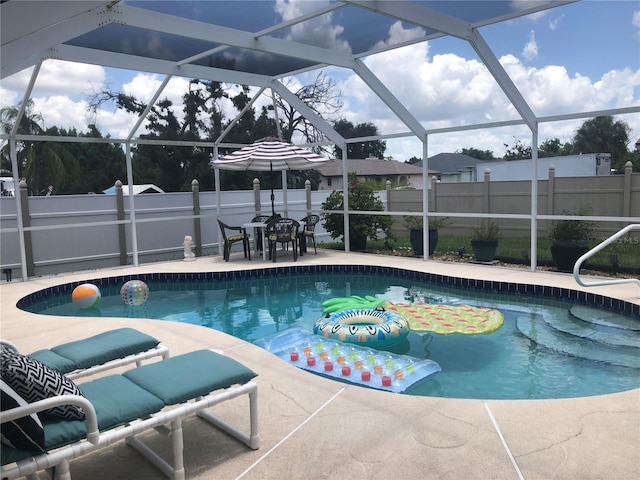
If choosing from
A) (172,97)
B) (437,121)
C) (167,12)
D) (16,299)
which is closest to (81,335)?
(16,299)

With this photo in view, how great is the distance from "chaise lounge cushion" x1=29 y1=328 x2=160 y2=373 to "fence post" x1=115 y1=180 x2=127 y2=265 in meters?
7.67

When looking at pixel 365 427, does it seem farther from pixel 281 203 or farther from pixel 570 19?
pixel 570 19

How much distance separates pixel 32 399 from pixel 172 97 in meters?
8.43

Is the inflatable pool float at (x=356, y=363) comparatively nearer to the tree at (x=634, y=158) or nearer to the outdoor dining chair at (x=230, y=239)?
the outdoor dining chair at (x=230, y=239)

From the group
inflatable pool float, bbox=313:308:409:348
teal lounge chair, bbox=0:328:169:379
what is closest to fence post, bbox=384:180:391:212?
inflatable pool float, bbox=313:308:409:348

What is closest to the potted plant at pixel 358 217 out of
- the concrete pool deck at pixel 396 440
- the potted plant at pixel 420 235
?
the potted plant at pixel 420 235

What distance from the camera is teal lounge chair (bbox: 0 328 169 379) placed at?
123 inches

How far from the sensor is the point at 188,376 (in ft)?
8.98

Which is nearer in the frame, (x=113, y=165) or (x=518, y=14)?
(x=518, y=14)

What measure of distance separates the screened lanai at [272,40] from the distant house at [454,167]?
9.55 ft

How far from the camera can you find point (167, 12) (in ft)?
21.8

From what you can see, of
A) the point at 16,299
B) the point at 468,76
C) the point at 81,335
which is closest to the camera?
the point at 81,335

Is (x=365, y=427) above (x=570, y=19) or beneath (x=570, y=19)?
beneath

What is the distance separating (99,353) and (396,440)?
188 centimetres
